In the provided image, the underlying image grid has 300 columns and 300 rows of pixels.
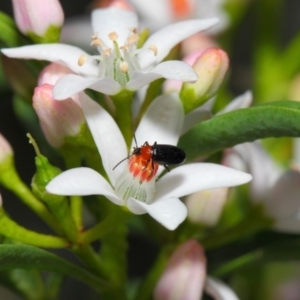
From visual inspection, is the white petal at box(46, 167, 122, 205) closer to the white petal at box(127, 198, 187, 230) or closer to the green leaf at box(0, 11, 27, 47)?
the white petal at box(127, 198, 187, 230)

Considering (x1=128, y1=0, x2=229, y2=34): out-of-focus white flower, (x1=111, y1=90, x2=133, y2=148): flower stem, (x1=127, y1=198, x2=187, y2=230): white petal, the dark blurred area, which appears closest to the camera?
(x1=127, y1=198, x2=187, y2=230): white petal

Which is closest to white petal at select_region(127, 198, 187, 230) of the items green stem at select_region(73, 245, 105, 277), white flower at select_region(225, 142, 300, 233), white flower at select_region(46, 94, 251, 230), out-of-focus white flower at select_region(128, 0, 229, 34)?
white flower at select_region(46, 94, 251, 230)

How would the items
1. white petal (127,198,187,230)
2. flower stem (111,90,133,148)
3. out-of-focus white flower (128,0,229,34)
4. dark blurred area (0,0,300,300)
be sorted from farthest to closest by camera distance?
1. dark blurred area (0,0,300,300)
2. out-of-focus white flower (128,0,229,34)
3. flower stem (111,90,133,148)
4. white petal (127,198,187,230)

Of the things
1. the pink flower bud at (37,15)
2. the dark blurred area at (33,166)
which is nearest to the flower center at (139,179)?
the pink flower bud at (37,15)

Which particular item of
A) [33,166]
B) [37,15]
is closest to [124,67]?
[37,15]

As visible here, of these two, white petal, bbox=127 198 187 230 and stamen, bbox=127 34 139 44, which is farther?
stamen, bbox=127 34 139 44

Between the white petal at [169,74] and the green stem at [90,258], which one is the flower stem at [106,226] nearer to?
the green stem at [90,258]
